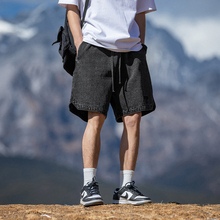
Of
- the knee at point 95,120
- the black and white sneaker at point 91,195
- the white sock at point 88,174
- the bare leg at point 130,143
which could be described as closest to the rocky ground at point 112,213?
the black and white sneaker at point 91,195

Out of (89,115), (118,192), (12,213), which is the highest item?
(89,115)

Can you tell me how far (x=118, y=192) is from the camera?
5.42ft

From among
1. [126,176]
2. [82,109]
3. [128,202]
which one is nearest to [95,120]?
[82,109]

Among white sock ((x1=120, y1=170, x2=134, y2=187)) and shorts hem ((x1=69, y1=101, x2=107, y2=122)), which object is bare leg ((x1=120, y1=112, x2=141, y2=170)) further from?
shorts hem ((x1=69, y1=101, x2=107, y2=122))

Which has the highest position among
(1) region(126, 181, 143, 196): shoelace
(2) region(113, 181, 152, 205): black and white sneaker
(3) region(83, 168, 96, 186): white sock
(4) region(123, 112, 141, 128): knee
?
(4) region(123, 112, 141, 128): knee

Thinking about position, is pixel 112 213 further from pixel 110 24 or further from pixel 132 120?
pixel 110 24

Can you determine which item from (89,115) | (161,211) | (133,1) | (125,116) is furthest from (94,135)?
(133,1)

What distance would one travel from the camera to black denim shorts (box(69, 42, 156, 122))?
1609 mm

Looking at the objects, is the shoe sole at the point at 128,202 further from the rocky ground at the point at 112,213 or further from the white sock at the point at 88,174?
the white sock at the point at 88,174

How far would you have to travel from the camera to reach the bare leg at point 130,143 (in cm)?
167

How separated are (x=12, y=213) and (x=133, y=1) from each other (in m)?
1.31

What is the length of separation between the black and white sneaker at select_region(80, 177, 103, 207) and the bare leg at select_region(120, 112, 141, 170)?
225 millimetres

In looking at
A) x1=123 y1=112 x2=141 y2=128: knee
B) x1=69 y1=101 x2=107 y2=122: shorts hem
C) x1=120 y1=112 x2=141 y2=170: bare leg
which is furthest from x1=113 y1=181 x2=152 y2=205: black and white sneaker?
x1=69 y1=101 x2=107 y2=122: shorts hem

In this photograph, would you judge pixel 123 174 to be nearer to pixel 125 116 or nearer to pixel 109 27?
pixel 125 116
